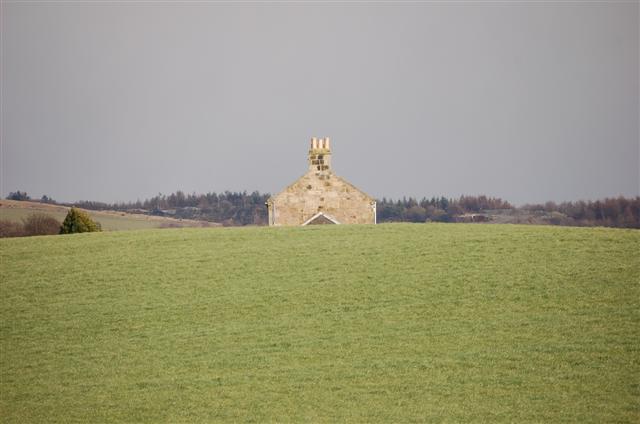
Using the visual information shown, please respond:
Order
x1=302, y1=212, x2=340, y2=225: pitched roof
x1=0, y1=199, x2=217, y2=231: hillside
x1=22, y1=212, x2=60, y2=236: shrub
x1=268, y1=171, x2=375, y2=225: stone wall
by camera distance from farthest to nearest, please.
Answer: x1=0, y1=199, x2=217, y2=231: hillside
x1=22, y1=212, x2=60, y2=236: shrub
x1=268, y1=171, x2=375, y2=225: stone wall
x1=302, y1=212, x2=340, y2=225: pitched roof

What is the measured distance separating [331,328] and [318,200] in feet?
70.8

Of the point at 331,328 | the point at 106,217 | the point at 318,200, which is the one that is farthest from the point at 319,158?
the point at 106,217

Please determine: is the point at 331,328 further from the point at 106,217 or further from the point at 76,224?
the point at 106,217

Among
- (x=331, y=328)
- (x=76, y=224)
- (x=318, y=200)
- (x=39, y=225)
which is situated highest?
(x=318, y=200)

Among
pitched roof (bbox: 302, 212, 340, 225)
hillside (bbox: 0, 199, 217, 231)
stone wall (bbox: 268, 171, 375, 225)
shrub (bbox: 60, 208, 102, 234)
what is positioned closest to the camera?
shrub (bbox: 60, 208, 102, 234)

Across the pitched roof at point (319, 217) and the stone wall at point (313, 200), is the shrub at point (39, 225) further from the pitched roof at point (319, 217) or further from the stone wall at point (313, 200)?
the pitched roof at point (319, 217)

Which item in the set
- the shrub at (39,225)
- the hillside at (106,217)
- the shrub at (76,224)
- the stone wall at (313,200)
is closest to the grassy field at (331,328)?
the shrub at (76,224)

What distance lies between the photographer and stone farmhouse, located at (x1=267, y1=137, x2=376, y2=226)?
157 ft

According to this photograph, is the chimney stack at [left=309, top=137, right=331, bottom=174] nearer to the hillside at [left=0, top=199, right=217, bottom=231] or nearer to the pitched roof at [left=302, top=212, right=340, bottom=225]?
the pitched roof at [left=302, top=212, right=340, bottom=225]

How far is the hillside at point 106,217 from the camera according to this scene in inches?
2982

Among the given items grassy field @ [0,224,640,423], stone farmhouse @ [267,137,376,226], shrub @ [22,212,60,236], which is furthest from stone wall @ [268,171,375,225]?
shrub @ [22,212,60,236]

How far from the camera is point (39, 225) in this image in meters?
64.2

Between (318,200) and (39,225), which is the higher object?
(318,200)

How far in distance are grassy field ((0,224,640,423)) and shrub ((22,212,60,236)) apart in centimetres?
2549
